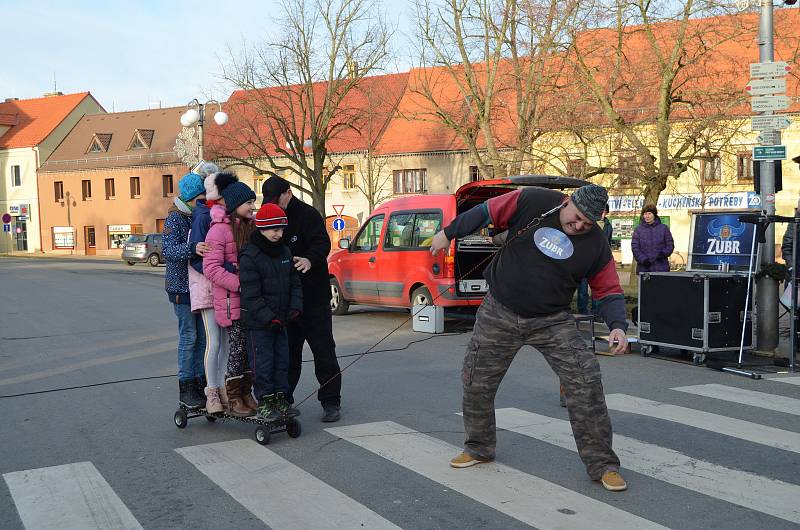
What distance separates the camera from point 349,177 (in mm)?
51781

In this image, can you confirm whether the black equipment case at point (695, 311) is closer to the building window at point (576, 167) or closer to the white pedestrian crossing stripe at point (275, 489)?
the white pedestrian crossing stripe at point (275, 489)

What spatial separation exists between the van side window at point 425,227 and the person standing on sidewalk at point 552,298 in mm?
7939

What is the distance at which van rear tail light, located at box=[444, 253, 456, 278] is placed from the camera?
43.0 ft

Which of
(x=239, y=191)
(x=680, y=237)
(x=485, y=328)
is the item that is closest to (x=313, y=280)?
(x=239, y=191)

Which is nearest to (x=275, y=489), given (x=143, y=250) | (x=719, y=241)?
(x=719, y=241)

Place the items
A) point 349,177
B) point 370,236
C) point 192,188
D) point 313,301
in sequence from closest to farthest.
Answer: point 192,188 → point 313,301 → point 370,236 → point 349,177

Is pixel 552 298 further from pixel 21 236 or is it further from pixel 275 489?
pixel 21 236

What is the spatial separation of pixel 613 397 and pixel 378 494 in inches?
→ 139

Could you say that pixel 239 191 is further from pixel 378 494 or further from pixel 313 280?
pixel 378 494

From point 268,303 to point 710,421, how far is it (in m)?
3.64

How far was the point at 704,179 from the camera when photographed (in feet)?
105

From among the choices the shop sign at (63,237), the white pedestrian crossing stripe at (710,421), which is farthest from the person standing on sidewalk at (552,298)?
the shop sign at (63,237)

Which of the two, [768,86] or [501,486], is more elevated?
[768,86]

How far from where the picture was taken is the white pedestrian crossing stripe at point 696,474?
481 centimetres
